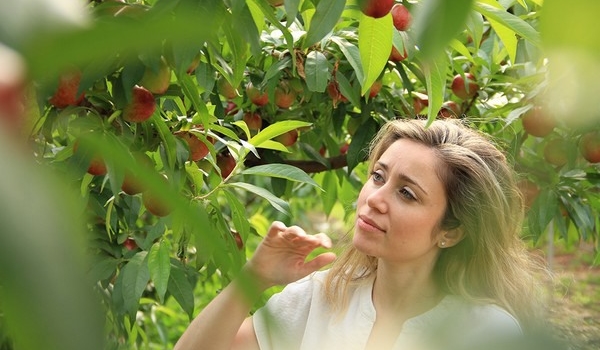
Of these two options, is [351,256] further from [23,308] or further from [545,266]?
[23,308]

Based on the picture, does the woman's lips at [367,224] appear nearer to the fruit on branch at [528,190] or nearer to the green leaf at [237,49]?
the green leaf at [237,49]

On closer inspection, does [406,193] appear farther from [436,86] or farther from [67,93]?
[67,93]

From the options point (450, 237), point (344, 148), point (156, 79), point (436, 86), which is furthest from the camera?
point (344, 148)

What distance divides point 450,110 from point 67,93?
1.13 m

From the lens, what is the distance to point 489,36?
2176mm

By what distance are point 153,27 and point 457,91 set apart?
6.59ft

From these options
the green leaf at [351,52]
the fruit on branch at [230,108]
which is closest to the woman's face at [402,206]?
the green leaf at [351,52]

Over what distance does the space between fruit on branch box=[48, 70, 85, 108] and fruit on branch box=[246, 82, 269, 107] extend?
2.11 feet

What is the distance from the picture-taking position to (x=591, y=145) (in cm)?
195

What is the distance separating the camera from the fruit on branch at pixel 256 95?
190cm

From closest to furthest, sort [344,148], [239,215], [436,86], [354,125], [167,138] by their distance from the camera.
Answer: [436,86]
[167,138]
[239,215]
[354,125]
[344,148]

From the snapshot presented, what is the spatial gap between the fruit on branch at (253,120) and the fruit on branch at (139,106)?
656mm

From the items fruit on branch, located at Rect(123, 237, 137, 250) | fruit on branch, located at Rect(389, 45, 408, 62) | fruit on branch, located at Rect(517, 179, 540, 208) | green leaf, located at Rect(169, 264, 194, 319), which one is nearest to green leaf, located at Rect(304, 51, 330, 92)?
fruit on branch, located at Rect(389, 45, 408, 62)

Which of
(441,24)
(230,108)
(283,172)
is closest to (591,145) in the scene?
(283,172)
